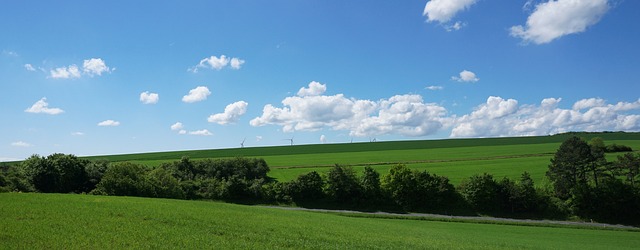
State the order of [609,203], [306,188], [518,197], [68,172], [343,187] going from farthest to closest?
[68,172]
[306,188]
[343,187]
[518,197]
[609,203]

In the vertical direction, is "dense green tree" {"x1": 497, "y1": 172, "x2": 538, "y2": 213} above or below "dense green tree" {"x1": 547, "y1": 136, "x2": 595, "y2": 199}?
below

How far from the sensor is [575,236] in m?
38.8

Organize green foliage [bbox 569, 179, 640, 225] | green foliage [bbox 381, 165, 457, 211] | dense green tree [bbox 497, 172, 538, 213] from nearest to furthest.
→ green foliage [bbox 569, 179, 640, 225] → dense green tree [bbox 497, 172, 538, 213] → green foliage [bbox 381, 165, 457, 211]

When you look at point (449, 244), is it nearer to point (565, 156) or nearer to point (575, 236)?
point (575, 236)

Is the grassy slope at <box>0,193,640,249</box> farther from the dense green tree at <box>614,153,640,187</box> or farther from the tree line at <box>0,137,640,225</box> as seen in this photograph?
the dense green tree at <box>614,153,640,187</box>

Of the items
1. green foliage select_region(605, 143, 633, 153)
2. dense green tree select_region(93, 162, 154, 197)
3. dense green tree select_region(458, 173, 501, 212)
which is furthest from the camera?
green foliage select_region(605, 143, 633, 153)

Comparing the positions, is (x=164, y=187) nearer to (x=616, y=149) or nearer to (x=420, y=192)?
(x=420, y=192)

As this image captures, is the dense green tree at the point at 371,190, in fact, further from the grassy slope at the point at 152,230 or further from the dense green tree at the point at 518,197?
the grassy slope at the point at 152,230

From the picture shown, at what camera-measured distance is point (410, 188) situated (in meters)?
63.7

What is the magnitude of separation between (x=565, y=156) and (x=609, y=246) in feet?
124

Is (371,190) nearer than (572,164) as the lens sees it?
No

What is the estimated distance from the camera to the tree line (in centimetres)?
5531

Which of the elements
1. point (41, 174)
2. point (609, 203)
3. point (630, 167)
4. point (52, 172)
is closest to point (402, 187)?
point (609, 203)

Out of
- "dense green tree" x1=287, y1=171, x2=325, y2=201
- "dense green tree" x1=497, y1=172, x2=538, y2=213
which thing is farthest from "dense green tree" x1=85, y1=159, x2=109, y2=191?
"dense green tree" x1=497, y1=172, x2=538, y2=213
